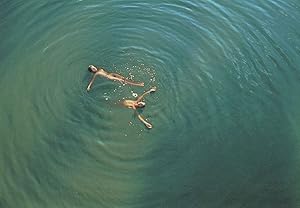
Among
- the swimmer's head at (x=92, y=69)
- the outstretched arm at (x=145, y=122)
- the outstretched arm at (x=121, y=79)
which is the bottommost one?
the outstretched arm at (x=145, y=122)

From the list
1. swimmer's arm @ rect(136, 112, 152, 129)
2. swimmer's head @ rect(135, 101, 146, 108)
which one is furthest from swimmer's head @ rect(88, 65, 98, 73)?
swimmer's arm @ rect(136, 112, 152, 129)

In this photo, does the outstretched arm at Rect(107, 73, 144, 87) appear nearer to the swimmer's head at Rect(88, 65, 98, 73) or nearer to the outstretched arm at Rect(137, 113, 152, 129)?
the swimmer's head at Rect(88, 65, 98, 73)

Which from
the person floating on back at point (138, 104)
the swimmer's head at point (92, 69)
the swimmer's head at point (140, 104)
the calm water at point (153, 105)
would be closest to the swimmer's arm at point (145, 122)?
the person floating on back at point (138, 104)

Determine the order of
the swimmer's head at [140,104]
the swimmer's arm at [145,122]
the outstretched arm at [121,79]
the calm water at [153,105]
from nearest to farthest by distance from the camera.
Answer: the calm water at [153,105] → the swimmer's arm at [145,122] → the swimmer's head at [140,104] → the outstretched arm at [121,79]

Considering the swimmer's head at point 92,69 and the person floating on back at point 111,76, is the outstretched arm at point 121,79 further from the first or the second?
the swimmer's head at point 92,69

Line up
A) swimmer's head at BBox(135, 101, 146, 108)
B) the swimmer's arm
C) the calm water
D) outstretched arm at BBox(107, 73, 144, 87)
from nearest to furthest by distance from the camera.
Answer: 1. the calm water
2. the swimmer's arm
3. swimmer's head at BBox(135, 101, 146, 108)
4. outstretched arm at BBox(107, 73, 144, 87)

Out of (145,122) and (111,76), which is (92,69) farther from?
(145,122)

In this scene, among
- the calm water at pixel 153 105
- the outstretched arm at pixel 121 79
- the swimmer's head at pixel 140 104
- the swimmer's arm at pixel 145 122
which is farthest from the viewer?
the outstretched arm at pixel 121 79

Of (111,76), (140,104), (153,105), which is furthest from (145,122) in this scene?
(111,76)
